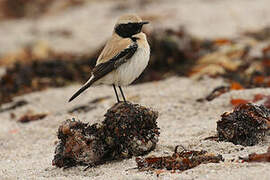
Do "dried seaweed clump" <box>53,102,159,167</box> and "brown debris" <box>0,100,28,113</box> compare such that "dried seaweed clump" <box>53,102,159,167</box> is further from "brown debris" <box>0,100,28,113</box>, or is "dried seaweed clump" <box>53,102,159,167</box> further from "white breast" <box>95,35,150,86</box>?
"brown debris" <box>0,100,28,113</box>

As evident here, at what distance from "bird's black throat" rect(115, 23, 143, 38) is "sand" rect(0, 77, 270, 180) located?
3.97ft

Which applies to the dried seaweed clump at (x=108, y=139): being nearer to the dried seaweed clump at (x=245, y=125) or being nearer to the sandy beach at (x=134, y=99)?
the sandy beach at (x=134, y=99)

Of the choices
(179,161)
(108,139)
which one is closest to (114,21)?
(108,139)

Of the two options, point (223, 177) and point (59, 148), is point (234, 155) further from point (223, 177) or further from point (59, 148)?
point (59, 148)

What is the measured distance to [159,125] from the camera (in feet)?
20.8

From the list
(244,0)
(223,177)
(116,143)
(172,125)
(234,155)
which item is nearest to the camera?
(223,177)

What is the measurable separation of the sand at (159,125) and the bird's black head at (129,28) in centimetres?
121

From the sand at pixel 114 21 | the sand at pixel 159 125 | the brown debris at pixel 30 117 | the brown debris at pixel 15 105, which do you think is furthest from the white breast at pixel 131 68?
the sand at pixel 114 21

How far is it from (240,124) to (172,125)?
1.45 m

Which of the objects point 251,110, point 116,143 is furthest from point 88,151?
point 251,110

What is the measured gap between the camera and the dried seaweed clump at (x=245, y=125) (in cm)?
490

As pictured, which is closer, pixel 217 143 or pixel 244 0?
pixel 217 143

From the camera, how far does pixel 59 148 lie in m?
4.95

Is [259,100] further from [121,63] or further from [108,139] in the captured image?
[108,139]
